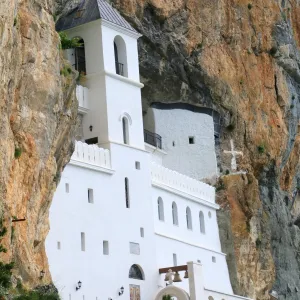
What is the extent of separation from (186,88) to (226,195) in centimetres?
628

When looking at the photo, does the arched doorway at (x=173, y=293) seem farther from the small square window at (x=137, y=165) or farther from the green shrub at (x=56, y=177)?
the green shrub at (x=56, y=177)

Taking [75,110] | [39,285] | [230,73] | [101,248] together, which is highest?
[230,73]

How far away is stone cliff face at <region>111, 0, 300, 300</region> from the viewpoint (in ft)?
195

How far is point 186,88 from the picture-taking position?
60.5 metres

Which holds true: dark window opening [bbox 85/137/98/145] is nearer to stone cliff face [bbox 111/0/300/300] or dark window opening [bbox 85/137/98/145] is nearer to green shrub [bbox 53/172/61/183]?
stone cliff face [bbox 111/0/300/300]

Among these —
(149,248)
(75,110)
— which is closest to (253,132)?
(149,248)

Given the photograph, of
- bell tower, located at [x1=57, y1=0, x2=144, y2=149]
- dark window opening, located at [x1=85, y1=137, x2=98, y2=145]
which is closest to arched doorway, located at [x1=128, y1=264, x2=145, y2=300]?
bell tower, located at [x1=57, y1=0, x2=144, y2=149]

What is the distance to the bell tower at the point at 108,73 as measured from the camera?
175 feet

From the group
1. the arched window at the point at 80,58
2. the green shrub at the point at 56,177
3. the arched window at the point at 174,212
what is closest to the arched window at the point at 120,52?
the arched window at the point at 80,58

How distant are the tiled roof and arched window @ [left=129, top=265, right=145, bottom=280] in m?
12.4

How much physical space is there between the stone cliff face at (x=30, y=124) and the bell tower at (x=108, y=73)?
30.0 feet

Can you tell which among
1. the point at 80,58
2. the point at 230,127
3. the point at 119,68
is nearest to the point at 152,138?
the point at 230,127

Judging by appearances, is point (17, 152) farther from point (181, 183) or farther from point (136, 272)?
point (181, 183)

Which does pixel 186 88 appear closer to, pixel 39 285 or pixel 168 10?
pixel 168 10
